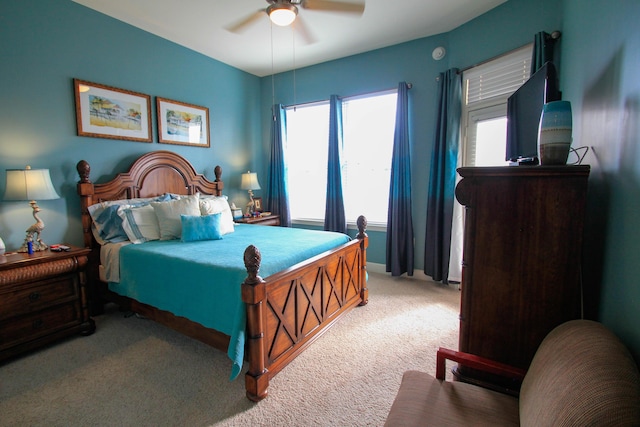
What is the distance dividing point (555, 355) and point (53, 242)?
3.82 metres

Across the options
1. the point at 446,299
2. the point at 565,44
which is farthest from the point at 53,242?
the point at 565,44

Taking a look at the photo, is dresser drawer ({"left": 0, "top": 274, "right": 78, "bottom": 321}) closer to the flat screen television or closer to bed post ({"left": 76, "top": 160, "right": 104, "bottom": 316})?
bed post ({"left": 76, "top": 160, "right": 104, "bottom": 316})

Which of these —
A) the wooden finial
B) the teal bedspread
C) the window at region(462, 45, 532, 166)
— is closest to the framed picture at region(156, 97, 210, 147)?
the wooden finial

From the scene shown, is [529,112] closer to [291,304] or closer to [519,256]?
[519,256]

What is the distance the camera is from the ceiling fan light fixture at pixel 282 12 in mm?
2357

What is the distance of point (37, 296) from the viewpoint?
233cm

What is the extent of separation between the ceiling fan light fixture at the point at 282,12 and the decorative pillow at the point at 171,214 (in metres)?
1.96

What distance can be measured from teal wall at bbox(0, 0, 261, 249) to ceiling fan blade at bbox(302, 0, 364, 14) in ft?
7.09

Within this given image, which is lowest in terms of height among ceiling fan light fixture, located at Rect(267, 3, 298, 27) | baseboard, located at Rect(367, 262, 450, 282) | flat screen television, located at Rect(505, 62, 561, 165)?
baseboard, located at Rect(367, 262, 450, 282)

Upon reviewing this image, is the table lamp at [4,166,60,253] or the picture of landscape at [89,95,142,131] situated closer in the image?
the table lamp at [4,166,60,253]

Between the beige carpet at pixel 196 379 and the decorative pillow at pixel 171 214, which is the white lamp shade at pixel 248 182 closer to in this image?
the decorative pillow at pixel 171 214

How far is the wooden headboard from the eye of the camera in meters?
2.94

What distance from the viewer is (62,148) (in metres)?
2.89

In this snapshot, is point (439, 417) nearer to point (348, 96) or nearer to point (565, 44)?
point (565, 44)
